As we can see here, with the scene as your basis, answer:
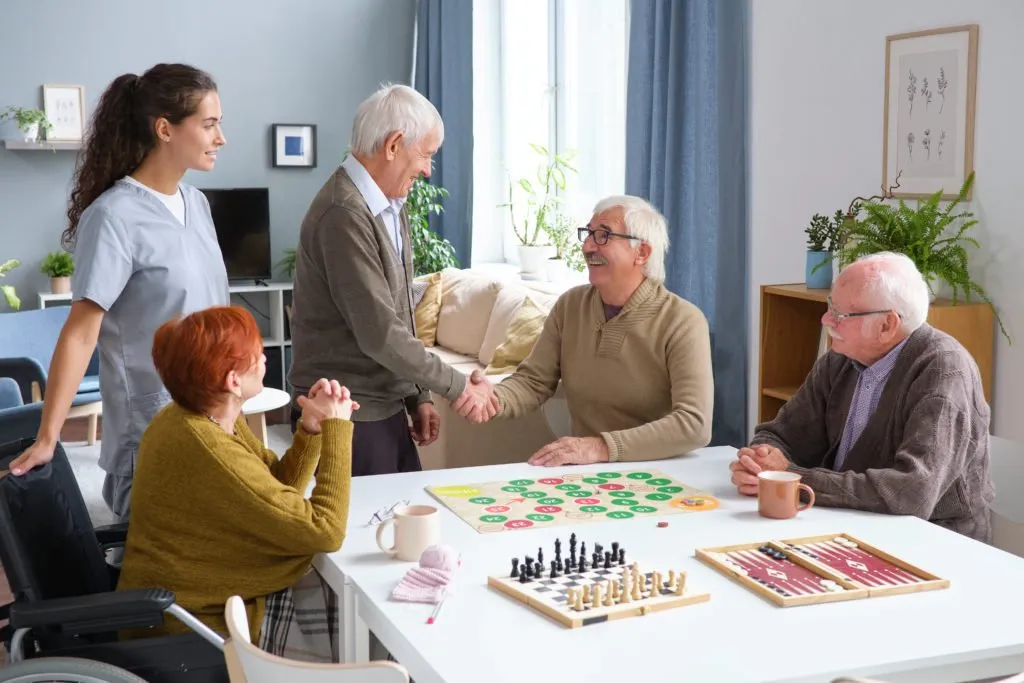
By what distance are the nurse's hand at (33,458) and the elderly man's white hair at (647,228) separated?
1485 millimetres

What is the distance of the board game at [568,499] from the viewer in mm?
2174

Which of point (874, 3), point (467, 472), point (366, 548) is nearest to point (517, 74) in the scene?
point (874, 3)

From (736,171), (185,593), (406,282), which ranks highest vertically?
(736,171)

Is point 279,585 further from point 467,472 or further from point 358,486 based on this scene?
point 467,472

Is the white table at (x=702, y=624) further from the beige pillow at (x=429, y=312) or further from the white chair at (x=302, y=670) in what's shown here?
the beige pillow at (x=429, y=312)

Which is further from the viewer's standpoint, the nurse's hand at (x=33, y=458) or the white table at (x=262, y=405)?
the white table at (x=262, y=405)

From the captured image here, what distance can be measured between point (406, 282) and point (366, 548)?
3.19ft

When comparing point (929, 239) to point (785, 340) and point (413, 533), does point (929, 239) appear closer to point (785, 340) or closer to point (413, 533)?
point (785, 340)

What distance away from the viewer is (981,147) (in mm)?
3361

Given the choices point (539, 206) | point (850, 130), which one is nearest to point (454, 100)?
point (539, 206)

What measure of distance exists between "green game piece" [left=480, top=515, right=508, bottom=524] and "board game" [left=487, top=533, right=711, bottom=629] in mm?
219

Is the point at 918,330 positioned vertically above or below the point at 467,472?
above

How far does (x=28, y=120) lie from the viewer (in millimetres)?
6574

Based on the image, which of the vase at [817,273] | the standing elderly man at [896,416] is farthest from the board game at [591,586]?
the vase at [817,273]
